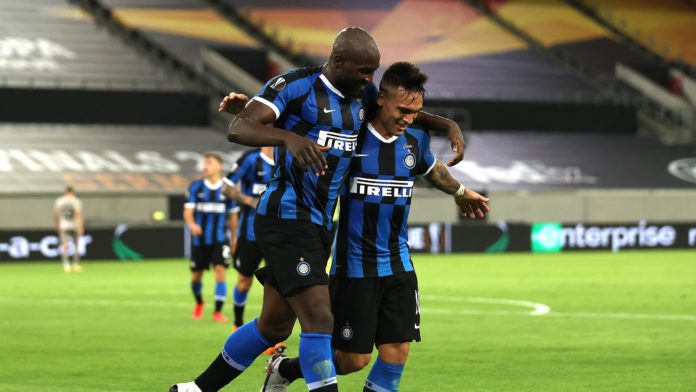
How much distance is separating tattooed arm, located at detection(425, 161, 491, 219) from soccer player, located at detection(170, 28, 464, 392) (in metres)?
0.78

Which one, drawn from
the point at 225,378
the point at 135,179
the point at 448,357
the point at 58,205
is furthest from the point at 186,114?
the point at 225,378

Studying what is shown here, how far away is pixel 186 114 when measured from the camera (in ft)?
128

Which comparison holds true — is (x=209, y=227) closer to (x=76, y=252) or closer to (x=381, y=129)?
(x=381, y=129)

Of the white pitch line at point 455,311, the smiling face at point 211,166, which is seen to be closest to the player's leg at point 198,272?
the smiling face at point 211,166

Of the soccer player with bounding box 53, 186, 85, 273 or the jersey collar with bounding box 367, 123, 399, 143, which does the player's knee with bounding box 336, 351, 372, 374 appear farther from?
the soccer player with bounding box 53, 186, 85, 273

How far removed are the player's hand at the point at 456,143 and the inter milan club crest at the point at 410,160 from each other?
0.67 feet

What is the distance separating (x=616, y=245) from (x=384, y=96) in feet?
91.9

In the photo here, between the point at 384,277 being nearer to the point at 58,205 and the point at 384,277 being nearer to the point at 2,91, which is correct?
the point at 58,205

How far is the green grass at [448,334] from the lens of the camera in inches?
394

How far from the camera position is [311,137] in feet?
22.9

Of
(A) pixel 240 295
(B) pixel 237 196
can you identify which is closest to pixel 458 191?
(A) pixel 240 295

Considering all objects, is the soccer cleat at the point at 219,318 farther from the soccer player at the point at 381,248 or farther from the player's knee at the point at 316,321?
the player's knee at the point at 316,321

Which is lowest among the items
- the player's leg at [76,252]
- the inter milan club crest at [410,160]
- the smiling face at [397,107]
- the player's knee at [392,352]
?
the player's leg at [76,252]

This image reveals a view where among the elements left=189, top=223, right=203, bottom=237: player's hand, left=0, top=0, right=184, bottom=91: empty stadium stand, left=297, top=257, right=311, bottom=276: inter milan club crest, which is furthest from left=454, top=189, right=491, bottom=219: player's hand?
left=0, top=0, right=184, bottom=91: empty stadium stand
